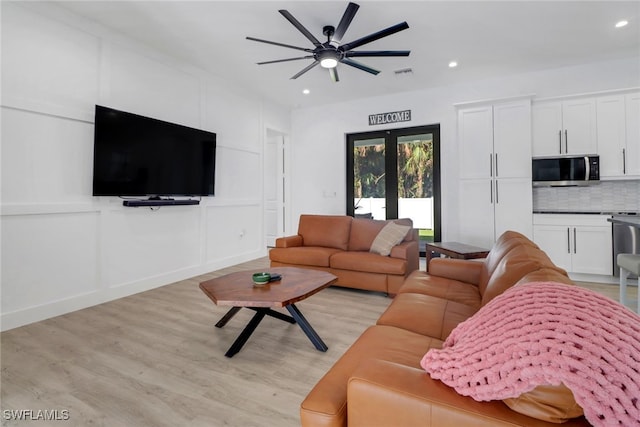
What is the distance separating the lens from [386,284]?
3.37 meters

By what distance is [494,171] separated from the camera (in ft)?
14.5

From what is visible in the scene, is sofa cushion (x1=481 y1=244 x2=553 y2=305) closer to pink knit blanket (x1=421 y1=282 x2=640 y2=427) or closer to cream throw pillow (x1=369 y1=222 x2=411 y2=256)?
pink knit blanket (x1=421 y1=282 x2=640 y2=427)

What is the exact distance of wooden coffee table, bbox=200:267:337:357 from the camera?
2.02m

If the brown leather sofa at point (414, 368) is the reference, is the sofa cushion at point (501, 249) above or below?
above

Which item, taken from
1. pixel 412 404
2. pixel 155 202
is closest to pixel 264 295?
pixel 412 404

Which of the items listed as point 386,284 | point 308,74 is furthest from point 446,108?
point 386,284

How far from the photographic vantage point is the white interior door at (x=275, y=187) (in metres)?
6.64

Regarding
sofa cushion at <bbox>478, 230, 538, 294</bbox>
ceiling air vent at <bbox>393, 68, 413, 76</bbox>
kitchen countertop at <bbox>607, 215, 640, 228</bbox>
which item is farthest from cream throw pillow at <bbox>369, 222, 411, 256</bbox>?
ceiling air vent at <bbox>393, 68, 413, 76</bbox>

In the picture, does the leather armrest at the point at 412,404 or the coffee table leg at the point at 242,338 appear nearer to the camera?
the leather armrest at the point at 412,404

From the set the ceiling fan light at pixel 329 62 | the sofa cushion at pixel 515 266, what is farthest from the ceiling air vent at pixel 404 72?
the sofa cushion at pixel 515 266

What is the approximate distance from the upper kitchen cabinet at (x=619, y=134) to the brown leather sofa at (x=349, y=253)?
9.05 feet

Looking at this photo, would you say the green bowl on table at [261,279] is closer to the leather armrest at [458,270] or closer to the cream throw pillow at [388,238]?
the leather armrest at [458,270]

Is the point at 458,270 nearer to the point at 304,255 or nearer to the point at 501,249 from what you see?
the point at 501,249

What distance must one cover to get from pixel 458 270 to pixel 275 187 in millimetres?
4820
